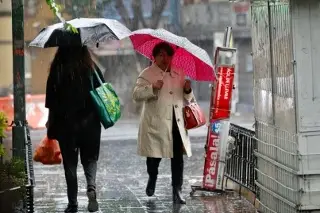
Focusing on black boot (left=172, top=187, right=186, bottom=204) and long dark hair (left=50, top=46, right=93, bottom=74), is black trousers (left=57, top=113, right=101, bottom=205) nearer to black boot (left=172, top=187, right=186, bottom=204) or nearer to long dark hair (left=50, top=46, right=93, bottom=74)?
long dark hair (left=50, top=46, right=93, bottom=74)

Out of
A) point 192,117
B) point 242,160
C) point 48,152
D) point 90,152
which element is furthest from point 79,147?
point 242,160

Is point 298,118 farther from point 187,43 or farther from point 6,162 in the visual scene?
point 6,162

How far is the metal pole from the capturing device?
30.6 feet

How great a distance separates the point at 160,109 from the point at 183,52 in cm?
88

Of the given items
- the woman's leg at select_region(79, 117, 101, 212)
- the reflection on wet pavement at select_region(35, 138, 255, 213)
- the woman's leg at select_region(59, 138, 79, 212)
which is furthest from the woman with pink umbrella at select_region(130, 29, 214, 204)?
the woman's leg at select_region(59, 138, 79, 212)

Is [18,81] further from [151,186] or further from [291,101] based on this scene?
[291,101]

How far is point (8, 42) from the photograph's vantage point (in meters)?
18.6

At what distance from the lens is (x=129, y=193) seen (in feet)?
35.9

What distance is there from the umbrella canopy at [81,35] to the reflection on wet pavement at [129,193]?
1.96 metres

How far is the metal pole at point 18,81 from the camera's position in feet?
30.6

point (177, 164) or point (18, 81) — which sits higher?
point (18, 81)

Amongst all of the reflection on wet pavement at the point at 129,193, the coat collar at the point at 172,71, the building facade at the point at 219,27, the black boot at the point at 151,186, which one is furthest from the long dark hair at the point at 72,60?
the building facade at the point at 219,27

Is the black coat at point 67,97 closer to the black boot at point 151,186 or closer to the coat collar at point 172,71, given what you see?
the coat collar at point 172,71

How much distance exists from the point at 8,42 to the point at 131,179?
7.25 m
